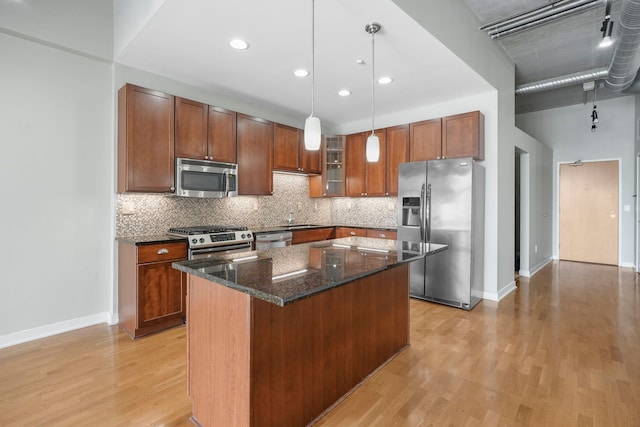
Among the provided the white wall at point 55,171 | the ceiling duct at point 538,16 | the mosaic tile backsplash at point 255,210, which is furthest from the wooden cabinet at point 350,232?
A: the white wall at point 55,171

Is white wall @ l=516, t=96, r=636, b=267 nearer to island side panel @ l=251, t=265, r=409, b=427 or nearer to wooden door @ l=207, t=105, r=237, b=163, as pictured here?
island side panel @ l=251, t=265, r=409, b=427

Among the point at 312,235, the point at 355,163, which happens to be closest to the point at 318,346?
the point at 312,235

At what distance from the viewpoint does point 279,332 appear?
1.63 metres

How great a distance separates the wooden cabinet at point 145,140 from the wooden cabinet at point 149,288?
667 millimetres

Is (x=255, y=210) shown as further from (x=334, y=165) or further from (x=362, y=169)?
(x=362, y=169)

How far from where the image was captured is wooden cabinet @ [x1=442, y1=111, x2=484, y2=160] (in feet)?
13.1

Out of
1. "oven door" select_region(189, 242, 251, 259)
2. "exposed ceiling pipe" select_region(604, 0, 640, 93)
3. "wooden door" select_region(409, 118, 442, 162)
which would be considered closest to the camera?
"exposed ceiling pipe" select_region(604, 0, 640, 93)

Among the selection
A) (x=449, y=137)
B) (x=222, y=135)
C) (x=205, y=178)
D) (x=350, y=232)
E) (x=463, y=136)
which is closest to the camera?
(x=205, y=178)

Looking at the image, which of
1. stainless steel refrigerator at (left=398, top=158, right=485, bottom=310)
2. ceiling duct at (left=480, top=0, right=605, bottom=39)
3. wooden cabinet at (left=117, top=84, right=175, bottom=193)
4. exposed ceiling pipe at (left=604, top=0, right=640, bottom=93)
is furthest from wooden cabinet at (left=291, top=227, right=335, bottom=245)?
exposed ceiling pipe at (left=604, top=0, right=640, bottom=93)

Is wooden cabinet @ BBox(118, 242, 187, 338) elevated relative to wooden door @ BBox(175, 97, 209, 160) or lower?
lower

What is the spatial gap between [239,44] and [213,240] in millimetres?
1912

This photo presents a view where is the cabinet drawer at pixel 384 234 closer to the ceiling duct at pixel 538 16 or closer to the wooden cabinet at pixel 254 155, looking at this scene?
the wooden cabinet at pixel 254 155

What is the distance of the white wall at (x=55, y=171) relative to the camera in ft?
9.14

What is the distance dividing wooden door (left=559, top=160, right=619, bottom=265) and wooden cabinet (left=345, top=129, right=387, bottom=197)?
470cm
